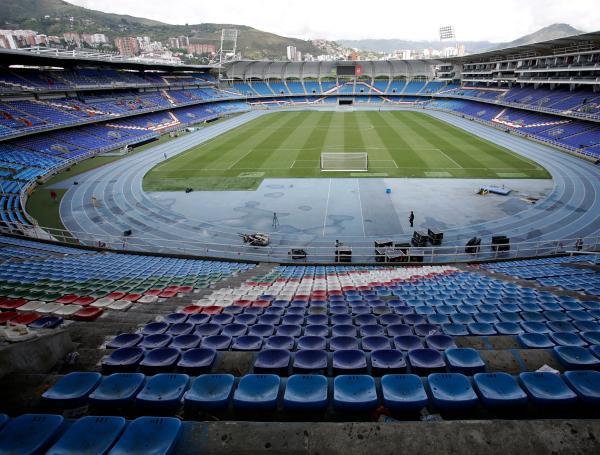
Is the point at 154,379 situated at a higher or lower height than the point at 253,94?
lower

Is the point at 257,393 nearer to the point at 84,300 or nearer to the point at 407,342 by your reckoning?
the point at 407,342

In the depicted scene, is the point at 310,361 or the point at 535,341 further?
the point at 535,341

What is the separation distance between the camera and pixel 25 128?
4100 centimetres

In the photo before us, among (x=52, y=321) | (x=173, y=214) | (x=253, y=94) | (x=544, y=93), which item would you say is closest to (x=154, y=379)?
(x=52, y=321)

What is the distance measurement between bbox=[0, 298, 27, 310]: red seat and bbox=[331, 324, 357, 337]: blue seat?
8.37m

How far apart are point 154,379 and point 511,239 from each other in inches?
913

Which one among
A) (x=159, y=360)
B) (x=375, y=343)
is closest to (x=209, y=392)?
(x=159, y=360)

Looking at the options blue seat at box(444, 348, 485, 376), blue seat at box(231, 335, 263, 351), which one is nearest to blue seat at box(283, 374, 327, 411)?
blue seat at box(231, 335, 263, 351)

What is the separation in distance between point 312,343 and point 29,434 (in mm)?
4035

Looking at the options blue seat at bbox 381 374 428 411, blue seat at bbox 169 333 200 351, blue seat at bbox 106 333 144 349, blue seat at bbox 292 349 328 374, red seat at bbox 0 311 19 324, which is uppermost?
blue seat at bbox 381 374 428 411

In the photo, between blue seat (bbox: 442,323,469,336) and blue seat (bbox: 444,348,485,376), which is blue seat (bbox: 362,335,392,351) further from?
blue seat (bbox: 442,323,469,336)

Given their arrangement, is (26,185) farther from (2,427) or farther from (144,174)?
(2,427)

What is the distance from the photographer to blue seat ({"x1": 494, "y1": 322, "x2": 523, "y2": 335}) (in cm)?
722

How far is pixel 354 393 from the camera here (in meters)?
4.54
